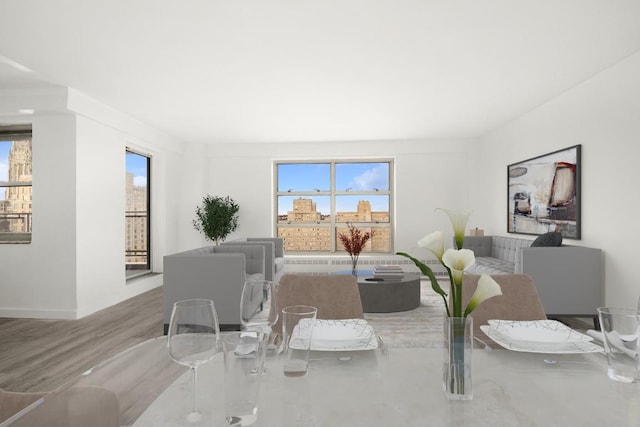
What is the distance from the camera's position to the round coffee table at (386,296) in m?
4.78

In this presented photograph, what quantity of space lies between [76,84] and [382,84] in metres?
3.34

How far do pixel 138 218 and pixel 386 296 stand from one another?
4.55 m

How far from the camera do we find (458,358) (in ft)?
2.98

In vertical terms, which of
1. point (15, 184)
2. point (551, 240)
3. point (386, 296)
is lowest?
point (386, 296)

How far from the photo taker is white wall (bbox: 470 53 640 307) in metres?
3.74

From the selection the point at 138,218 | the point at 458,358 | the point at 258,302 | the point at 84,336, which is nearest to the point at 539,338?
the point at 458,358

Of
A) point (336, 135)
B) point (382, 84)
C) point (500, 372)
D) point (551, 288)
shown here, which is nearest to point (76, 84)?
point (382, 84)

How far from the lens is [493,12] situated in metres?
2.96

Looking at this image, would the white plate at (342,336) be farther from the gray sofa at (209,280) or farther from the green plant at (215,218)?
the green plant at (215,218)

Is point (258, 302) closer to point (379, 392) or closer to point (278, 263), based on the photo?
point (379, 392)

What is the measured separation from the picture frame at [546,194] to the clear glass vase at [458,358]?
4.43 meters

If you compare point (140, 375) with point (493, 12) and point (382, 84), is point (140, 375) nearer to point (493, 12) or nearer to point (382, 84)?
point (493, 12)

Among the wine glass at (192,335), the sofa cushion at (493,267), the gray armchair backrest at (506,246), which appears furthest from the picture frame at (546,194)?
the wine glass at (192,335)

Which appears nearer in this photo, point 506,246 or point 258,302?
point 258,302
